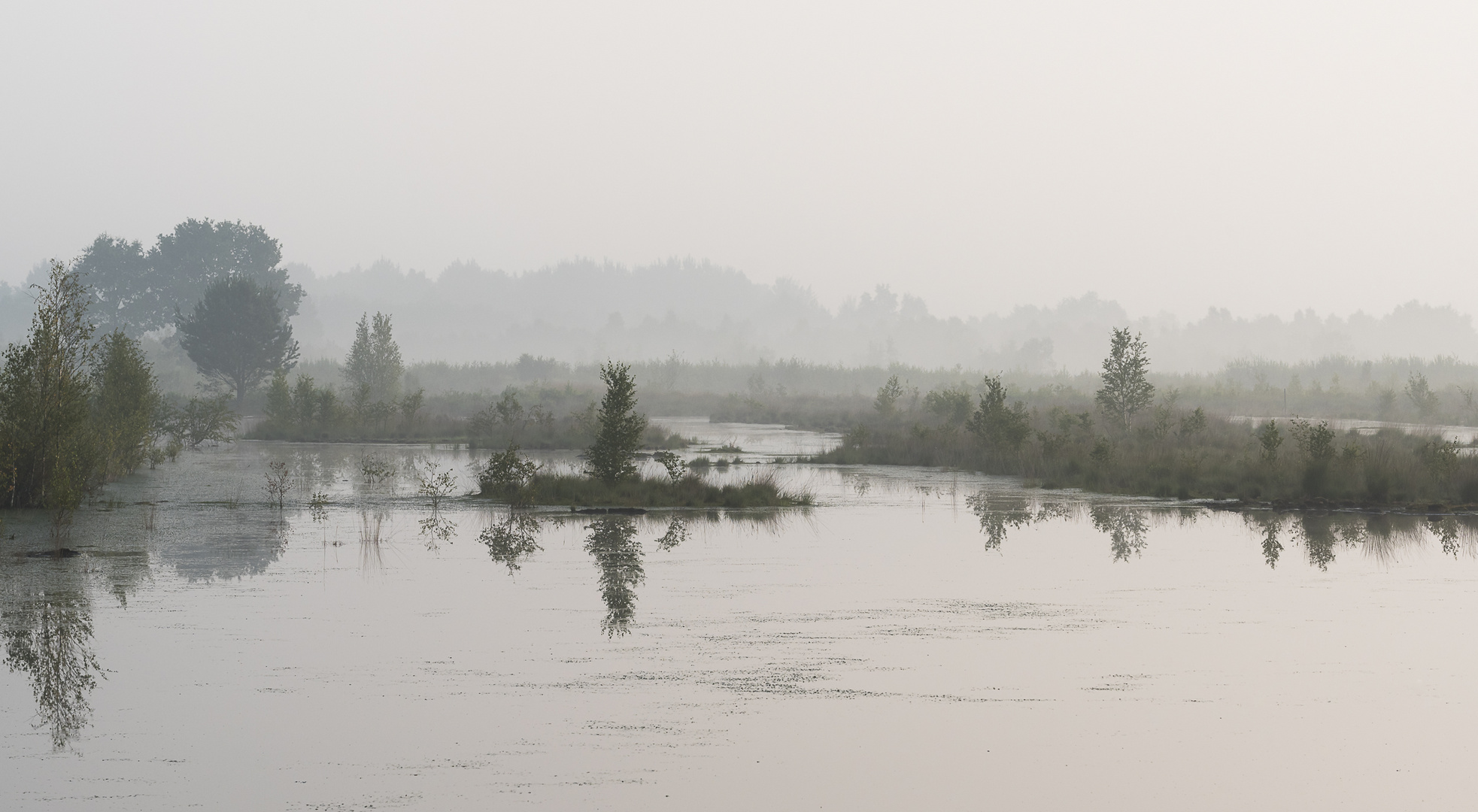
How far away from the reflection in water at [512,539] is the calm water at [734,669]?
0.37 feet

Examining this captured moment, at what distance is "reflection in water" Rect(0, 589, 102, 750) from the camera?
25.2 ft

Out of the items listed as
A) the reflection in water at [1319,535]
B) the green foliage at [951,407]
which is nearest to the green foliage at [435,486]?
the reflection in water at [1319,535]

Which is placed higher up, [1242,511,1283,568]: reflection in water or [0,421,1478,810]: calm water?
[1242,511,1283,568]: reflection in water

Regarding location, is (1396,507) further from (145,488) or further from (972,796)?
(145,488)

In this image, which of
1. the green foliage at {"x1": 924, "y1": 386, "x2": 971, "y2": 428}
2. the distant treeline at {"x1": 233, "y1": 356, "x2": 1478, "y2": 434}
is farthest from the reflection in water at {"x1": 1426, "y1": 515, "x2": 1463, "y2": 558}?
the distant treeline at {"x1": 233, "y1": 356, "x2": 1478, "y2": 434}

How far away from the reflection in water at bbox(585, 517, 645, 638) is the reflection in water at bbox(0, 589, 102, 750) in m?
4.07

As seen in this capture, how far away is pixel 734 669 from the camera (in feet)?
29.4

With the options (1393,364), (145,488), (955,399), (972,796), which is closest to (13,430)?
(145,488)

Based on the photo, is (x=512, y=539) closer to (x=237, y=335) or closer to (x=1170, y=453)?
(x=1170, y=453)

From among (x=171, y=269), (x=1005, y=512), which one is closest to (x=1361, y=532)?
(x=1005, y=512)

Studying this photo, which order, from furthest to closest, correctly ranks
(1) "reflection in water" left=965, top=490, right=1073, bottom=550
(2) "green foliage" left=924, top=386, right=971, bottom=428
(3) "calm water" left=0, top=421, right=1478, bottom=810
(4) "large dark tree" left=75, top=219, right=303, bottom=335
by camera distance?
(4) "large dark tree" left=75, top=219, right=303, bottom=335, (2) "green foliage" left=924, top=386, right=971, bottom=428, (1) "reflection in water" left=965, top=490, right=1073, bottom=550, (3) "calm water" left=0, top=421, right=1478, bottom=810

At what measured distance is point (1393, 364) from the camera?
288ft

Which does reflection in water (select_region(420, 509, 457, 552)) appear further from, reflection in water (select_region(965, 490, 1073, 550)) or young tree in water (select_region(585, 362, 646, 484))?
reflection in water (select_region(965, 490, 1073, 550))

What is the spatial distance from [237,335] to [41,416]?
4759 cm
